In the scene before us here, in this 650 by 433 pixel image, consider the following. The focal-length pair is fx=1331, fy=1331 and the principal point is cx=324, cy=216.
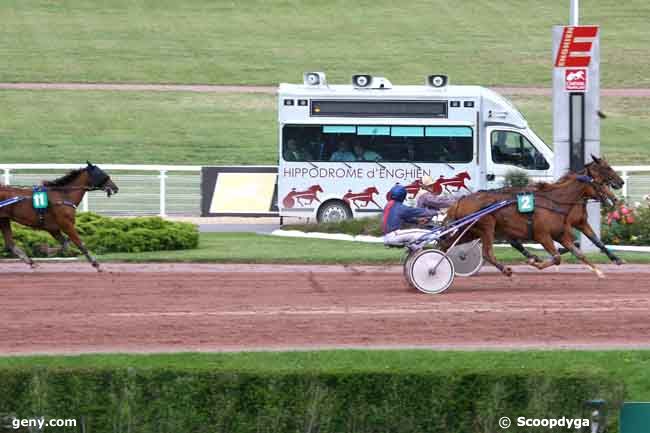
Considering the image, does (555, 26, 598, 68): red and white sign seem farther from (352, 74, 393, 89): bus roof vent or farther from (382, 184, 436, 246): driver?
(352, 74, 393, 89): bus roof vent

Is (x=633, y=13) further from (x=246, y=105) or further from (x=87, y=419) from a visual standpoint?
(x=87, y=419)

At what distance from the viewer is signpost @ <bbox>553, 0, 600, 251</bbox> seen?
20.6m

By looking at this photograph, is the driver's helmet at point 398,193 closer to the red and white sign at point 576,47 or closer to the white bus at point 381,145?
the red and white sign at point 576,47

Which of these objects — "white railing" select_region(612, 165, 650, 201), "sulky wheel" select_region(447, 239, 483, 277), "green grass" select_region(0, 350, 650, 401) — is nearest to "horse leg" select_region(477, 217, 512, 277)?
"sulky wheel" select_region(447, 239, 483, 277)

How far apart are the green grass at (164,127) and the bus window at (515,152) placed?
1192cm

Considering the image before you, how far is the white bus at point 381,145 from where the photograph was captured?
88.4 ft

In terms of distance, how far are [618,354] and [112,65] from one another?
1626 inches

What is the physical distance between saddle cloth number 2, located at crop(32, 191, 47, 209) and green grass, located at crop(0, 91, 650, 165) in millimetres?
19789

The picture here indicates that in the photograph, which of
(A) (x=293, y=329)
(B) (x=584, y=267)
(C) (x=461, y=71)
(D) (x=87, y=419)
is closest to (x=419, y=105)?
(B) (x=584, y=267)

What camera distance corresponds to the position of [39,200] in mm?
18469

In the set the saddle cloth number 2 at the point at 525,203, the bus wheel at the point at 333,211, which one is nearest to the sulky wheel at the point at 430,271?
the saddle cloth number 2 at the point at 525,203

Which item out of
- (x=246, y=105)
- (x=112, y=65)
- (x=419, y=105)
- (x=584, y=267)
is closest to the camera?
(x=584, y=267)

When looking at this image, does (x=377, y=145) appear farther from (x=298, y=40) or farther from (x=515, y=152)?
(x=298, y=40)

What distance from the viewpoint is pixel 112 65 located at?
168 ft
